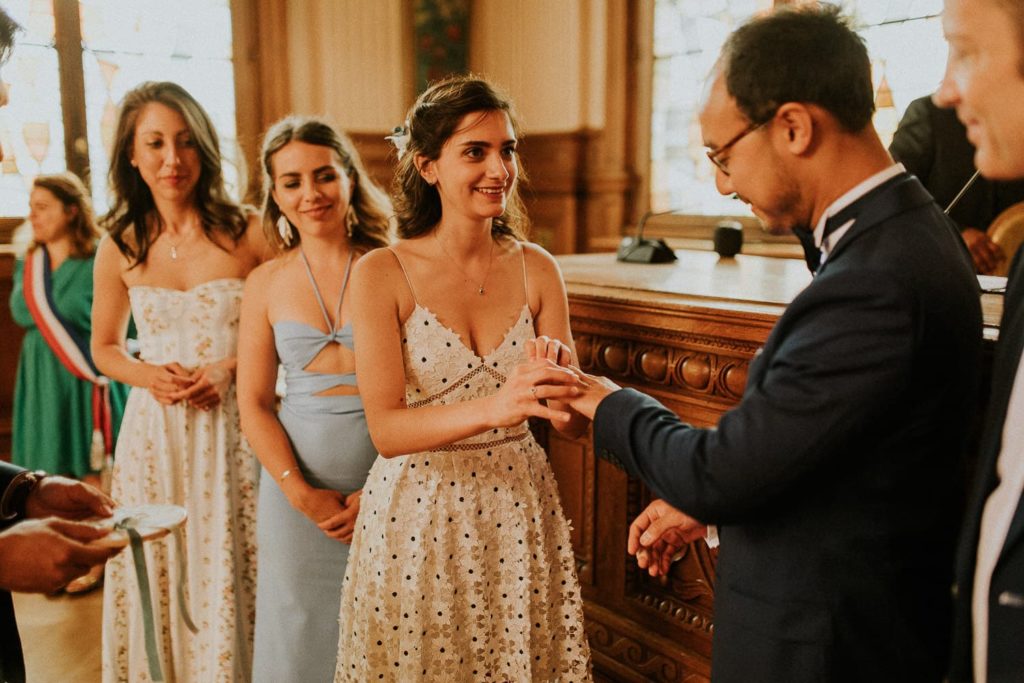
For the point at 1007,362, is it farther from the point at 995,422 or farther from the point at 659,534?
the point at 659,534

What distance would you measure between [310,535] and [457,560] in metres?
0.52

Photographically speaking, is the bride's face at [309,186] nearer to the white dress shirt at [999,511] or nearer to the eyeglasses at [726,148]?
the eyeglasses at [726,148]

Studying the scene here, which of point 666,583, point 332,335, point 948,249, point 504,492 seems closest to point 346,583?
point 504,492

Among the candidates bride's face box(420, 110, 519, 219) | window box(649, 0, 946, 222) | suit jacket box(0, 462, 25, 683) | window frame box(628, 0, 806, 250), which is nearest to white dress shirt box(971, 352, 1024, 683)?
bride's face box(420, 110, 519, 219)

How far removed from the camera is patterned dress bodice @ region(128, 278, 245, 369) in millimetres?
2586

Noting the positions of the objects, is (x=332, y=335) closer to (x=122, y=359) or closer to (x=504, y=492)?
(x=504, y=492)

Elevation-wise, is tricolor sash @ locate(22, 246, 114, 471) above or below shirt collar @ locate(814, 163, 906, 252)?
below

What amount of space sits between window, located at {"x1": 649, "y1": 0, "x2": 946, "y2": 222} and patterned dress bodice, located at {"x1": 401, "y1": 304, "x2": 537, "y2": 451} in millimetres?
3797

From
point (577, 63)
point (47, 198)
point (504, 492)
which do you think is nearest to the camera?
point (504, 492)

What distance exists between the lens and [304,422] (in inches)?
88.0

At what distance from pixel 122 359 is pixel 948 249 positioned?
2338mm

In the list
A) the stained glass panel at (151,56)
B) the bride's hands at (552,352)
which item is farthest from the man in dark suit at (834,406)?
the stained glass panel at (151,56)

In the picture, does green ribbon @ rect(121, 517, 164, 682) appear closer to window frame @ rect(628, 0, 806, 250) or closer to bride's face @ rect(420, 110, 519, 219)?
bride's face @ rect(420, 110, 519, 219)

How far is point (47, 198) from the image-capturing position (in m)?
4.30
